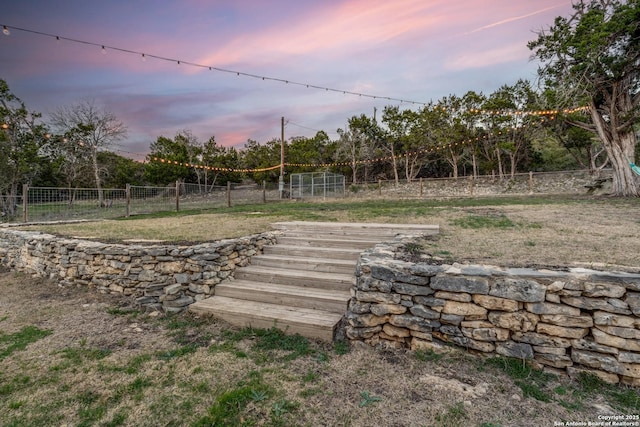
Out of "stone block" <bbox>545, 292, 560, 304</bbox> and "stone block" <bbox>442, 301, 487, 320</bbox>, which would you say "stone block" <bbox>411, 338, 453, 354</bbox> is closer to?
"stone block" <bbox>442, 301, 487, 320</bbox>

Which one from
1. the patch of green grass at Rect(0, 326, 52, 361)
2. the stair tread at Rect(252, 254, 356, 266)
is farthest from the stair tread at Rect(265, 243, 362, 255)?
the patch of green grass at Rect(0, 326, 52, 361)

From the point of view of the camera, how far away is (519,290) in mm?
2539

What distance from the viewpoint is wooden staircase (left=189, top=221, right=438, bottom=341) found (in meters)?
3.38

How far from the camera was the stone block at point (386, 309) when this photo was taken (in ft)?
9.62

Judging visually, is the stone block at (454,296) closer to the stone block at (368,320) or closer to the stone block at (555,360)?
the stone block at (368,320)

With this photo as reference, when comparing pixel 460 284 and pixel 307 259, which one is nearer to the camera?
pixel 460 284

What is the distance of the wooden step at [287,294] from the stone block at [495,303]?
1.42 m

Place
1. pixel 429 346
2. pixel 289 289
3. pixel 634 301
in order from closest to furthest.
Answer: pixel 634 301 < pixel 429 346 < pixel 289 289

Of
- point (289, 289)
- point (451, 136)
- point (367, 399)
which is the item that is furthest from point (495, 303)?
point (451, 136)

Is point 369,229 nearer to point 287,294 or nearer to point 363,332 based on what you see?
point 287,294

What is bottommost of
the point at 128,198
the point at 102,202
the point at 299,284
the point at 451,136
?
the point at 299,284

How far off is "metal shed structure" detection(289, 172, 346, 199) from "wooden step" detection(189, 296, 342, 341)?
14.7 meters

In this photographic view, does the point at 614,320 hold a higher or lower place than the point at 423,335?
higher

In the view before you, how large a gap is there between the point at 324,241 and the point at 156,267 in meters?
2.64
